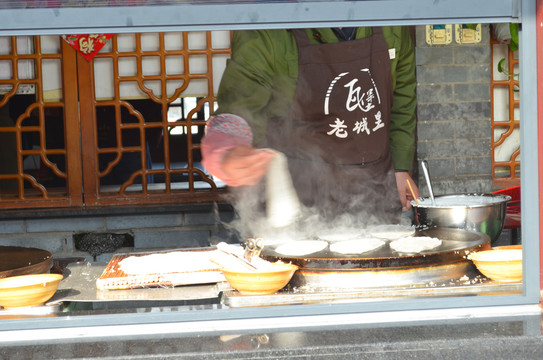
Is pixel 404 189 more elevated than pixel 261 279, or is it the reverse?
pixel 404 189

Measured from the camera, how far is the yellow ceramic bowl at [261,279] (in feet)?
6.25

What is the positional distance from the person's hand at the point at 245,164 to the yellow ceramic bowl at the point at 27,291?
651mm

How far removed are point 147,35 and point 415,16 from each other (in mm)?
3404

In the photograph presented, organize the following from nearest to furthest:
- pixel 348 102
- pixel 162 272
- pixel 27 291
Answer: pixel 27 291 → pixel 162 272 → pixel 348 102

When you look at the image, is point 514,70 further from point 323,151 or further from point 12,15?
point 12,15

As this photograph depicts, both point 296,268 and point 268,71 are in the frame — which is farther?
point 268,71

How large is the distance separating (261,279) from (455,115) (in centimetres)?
325

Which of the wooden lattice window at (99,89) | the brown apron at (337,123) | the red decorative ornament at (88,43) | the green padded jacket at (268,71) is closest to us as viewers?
the green padded jacket at (268,71)

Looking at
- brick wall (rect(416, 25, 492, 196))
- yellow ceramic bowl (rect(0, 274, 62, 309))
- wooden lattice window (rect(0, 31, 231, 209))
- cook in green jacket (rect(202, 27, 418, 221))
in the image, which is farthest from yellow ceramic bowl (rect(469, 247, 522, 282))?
wooden lattice window (rect(0, 31, 231, 209))

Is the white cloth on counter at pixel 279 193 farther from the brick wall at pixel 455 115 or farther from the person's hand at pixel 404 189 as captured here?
the brick wall at pixel 455 115

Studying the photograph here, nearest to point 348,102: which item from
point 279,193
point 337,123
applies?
point 337,123

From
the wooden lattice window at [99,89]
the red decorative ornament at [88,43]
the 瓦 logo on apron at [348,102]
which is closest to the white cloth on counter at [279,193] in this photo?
the 瓦 logo on apron at [348,102]

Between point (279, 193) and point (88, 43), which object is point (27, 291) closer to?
point (279, 193)

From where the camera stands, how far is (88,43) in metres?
4.59
